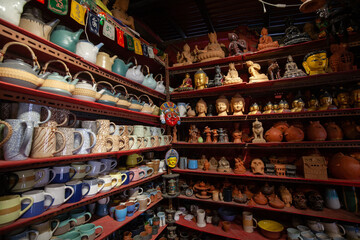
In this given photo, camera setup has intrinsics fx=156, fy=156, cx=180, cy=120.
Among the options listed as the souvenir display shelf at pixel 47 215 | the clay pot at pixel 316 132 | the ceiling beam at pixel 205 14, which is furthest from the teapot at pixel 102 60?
the clay pot at pixel 316 132

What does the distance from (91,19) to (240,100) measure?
197 cm

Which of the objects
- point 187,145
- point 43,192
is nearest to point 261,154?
point 187,145

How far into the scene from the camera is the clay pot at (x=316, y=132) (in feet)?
6.03

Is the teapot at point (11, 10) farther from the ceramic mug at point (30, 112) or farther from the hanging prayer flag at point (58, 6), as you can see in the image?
the ceramic mug at point (30, 112)

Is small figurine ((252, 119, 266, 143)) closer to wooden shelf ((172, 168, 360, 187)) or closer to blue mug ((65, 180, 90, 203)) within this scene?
wooden shelf ((172, 168, 360, 187))

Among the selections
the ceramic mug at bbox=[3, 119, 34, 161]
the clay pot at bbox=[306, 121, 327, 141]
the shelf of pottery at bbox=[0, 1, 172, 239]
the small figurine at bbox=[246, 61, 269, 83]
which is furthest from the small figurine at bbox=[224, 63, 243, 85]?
the ceramic mug at bbox=[3, 119, 34, 161]

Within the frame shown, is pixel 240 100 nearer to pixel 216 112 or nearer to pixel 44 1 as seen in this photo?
pixel 216 112

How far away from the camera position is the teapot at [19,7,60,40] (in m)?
1.03

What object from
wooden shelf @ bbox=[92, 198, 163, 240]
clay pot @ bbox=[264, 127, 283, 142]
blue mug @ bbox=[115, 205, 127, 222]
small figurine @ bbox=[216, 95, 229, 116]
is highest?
small figurine @ bbox=[216, 95, 229, 116]

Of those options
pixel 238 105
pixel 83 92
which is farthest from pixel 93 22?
pixel 238 105

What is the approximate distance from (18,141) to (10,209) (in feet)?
1.20

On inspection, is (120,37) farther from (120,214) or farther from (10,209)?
(120,214)

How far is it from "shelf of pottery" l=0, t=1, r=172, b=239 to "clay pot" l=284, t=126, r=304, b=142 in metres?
1.88

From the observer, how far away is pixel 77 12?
4.20 feet
